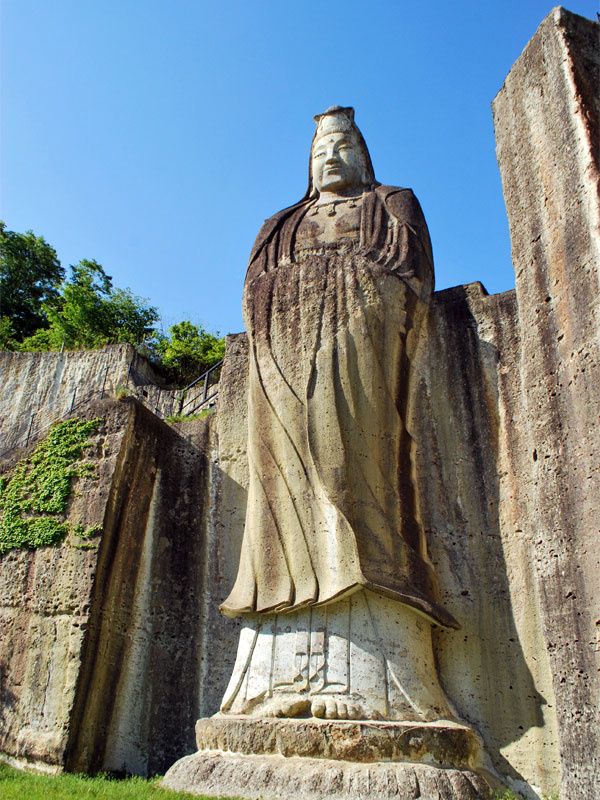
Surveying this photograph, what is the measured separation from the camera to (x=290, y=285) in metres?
6.61

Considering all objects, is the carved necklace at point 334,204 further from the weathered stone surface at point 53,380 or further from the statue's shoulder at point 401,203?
the weathered stone surface at point 53,380

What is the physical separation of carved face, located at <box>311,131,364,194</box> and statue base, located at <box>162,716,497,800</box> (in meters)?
4.80

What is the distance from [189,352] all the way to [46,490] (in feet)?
56.9

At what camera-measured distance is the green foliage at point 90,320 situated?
26125 mm

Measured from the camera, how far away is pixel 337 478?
222 inches

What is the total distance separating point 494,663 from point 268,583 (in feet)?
5.41

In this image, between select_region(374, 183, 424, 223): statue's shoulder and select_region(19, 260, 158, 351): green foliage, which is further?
select_region(19, 260, 158, 351): green foliage

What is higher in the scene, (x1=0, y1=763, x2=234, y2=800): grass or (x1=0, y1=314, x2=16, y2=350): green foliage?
(x1=0, y1=314, x2=16, y2=350): green foliage

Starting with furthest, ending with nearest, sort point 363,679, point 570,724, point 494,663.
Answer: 1. point 494,663
2. point 363,679
3. point 570,724

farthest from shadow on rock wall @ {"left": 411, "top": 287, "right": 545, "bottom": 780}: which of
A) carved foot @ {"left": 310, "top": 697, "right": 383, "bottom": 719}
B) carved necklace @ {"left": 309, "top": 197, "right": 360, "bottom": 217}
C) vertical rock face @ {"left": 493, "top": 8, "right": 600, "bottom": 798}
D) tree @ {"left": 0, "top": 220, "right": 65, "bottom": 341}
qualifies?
tree @ {"left": 0, "top": 220, "right": 65, "bottom": 341}

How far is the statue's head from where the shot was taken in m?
7.46

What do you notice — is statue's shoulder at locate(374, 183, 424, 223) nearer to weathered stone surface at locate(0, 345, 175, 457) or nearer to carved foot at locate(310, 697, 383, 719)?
carved foot at locate(310, 697, 383, 719)

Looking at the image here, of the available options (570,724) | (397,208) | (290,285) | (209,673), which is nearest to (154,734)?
(209,673)

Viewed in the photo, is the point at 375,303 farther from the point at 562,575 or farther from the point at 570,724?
the point at 570,724
